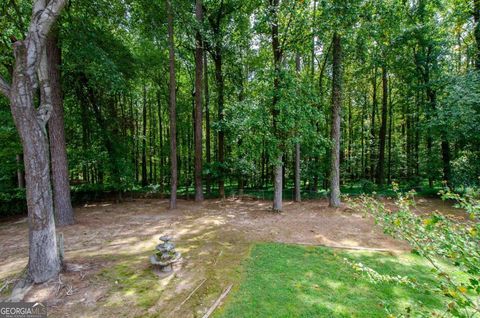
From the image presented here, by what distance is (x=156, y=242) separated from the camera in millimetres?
5535

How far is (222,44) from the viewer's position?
10531 millimetres

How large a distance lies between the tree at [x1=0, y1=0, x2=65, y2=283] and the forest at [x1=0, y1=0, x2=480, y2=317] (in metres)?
0.02

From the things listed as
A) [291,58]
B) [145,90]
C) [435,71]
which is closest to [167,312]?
[291,58]

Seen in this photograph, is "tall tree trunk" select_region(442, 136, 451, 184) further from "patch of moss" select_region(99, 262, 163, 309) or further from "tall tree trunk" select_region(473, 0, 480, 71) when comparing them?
"patch of moss" select_region(99, 262, 163, 309)

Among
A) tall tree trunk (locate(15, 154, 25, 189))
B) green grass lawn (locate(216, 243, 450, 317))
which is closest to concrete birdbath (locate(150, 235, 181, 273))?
green grass lawn (locate(216, 243, 450, 317))

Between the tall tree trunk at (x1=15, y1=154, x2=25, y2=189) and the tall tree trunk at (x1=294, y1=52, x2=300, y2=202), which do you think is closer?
the tall tree trunk at (x1=15, y1=154, x2=25, y2=189)

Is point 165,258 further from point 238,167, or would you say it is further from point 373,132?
point 373,132

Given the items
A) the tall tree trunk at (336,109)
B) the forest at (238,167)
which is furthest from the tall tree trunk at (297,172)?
the tall tree trunk at (336,109)

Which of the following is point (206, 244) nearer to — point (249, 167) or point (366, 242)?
point (366, 242)

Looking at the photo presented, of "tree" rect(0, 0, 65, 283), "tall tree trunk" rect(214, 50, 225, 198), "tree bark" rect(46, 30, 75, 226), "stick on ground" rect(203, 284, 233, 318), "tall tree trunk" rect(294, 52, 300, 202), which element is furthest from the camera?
"tall tree trunk" rect(214, 50, 225, 198)

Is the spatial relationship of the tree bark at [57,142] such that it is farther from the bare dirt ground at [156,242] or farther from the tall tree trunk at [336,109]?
the tall tree trunk at [336,109]

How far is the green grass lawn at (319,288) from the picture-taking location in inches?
119

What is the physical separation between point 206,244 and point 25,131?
153 inches

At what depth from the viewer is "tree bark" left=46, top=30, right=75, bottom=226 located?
21.1 feet
